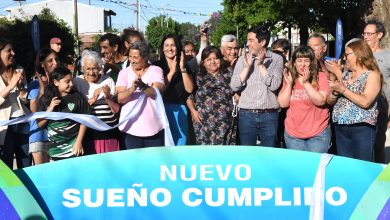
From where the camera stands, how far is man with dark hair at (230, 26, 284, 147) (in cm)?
541

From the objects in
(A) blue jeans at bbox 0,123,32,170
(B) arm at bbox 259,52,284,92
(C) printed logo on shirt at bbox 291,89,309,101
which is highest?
(B) arm at bbox 259,52,284,92

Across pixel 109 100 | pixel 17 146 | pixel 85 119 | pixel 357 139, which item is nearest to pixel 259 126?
pixel 357 139

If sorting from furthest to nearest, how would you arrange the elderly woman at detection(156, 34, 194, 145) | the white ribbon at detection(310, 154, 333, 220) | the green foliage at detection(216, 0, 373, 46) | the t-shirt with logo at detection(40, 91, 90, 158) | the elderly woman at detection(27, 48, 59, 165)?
the green foliage at detection(216, 0, 373, 46) < the elderly woman at detection(156, 34, 194, 145) < the elderly woman at detection(27, 48, 59, 165) < the t-shirt with logo at detection(40, 91, 90, 158) < the white ribbon at detection(310, 154, 333, 220)

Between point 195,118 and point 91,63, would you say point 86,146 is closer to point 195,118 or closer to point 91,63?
point 91,63

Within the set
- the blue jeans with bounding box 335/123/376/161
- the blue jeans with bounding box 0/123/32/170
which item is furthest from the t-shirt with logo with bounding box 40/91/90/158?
the blue jeans with bounding box 335/123/376/161

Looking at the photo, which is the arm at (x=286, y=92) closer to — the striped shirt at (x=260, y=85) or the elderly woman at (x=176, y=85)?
the striped shirt at (x=260, y=85)

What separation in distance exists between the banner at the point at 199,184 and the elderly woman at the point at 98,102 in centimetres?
166

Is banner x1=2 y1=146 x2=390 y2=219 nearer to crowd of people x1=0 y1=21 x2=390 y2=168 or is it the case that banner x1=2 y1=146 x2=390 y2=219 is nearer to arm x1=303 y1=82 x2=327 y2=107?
crowd of people x1=0 y1=21 x2=390 y2=168

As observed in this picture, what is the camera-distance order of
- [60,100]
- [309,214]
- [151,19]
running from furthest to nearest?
1. [151,19]
2. [60,100]
3. [309,214]

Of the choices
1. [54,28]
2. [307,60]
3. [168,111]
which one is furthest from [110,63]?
[54,28]

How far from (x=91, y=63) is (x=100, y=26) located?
85.6 meters

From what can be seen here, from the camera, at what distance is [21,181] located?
10.8 feet

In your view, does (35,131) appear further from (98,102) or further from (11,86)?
(98,102)

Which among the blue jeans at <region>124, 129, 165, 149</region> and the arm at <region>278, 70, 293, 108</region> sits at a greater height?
the arm at <region>278, 70, 293, 108</region>
